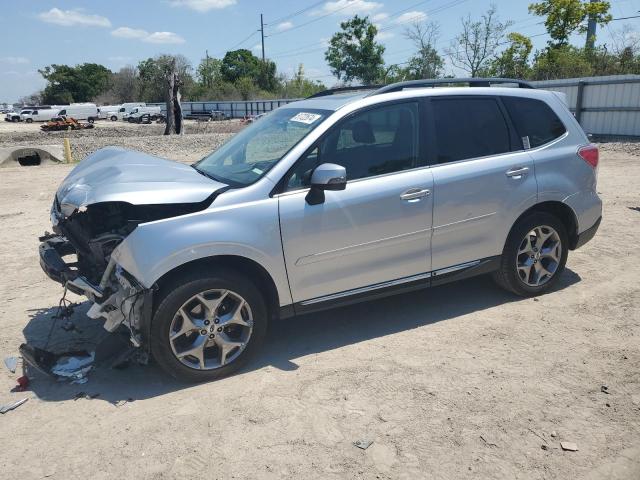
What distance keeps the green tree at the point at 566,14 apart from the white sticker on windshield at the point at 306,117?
133 ft

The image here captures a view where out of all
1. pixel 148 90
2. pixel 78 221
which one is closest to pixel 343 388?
pixel 78 221

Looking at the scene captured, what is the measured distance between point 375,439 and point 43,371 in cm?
245

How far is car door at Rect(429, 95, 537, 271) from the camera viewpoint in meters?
4.40

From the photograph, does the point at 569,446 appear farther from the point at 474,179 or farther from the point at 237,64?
the point at 237,64

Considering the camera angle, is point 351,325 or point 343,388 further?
point 351,325

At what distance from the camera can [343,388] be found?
12.0ft

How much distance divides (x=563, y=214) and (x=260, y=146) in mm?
2915

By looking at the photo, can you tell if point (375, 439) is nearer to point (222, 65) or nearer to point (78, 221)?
point (78, 221)

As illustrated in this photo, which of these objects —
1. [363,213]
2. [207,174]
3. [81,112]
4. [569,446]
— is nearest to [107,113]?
[81,112]

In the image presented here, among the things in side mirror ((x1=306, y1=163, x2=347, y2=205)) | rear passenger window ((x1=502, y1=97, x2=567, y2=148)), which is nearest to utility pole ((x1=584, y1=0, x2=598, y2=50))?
rear passenger window ((x1=502, y1=97, x2=567, y2=148))

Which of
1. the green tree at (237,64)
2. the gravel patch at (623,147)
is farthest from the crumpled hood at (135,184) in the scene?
the green tree at (237,64)

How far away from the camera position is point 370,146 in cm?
421

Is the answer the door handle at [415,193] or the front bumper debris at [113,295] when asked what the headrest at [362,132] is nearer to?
the door handle at [415,193]

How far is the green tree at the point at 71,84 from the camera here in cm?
9250
